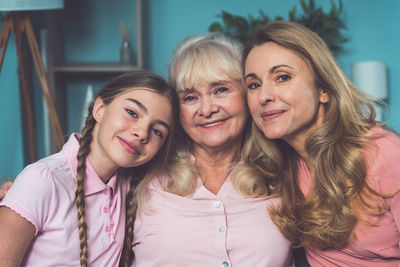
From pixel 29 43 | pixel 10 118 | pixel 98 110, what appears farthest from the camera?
pixel 10 118

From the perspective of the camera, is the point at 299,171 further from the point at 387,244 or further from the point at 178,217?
the point at 178,217

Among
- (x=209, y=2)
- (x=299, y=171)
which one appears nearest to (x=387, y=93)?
(x=209, y=2)

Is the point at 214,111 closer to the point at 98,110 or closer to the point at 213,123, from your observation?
the point at 213,123

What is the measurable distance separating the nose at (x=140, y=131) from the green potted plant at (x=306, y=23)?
84.7 inches

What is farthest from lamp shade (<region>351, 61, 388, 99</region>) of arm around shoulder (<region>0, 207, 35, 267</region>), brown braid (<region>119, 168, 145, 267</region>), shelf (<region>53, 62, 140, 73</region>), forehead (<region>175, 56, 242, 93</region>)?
arm around shoulder (<region>0, 207, 35, 267</region>)

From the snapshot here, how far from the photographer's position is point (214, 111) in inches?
62.4

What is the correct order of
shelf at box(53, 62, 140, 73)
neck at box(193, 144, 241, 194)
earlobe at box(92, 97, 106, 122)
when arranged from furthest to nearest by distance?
shelf at box(53, 62, 140, 73)
neck at box(193, 144, 241, 194)
earlobe at box(92, 97, 106, 122)

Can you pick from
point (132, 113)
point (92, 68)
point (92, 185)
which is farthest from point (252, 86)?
point (92, 68)

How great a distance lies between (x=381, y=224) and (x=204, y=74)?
2.67ft

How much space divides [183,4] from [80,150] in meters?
2.62

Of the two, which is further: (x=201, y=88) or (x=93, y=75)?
(x=93, y=75)

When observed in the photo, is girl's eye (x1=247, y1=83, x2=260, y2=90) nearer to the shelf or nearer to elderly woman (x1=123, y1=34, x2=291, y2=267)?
elderly woman (x1=123, y1=34, x2=291, y2=267)

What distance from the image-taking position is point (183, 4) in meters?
3.70

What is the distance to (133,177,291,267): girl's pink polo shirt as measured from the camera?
1.46 m
